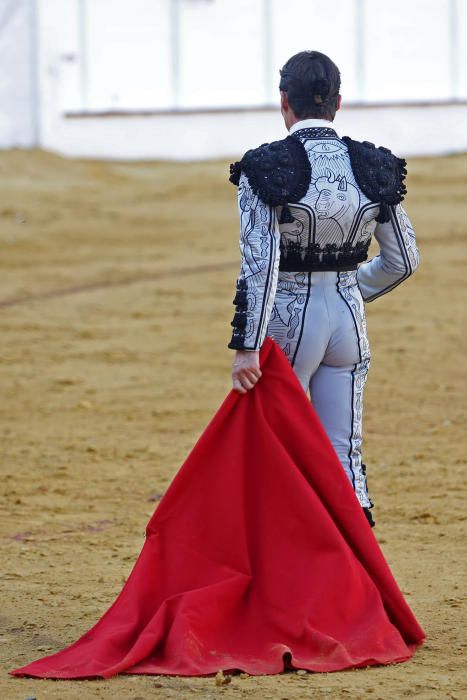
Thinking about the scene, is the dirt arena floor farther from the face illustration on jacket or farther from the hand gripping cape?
the face illustration on jacket

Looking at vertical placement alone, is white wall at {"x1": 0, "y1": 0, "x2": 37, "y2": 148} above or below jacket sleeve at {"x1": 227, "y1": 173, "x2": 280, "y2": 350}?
above

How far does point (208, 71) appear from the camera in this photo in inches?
770

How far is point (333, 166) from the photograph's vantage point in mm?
3586

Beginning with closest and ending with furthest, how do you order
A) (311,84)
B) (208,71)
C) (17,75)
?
(311,84)
(17,75)
(208,71)

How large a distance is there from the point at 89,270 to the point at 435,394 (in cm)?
501

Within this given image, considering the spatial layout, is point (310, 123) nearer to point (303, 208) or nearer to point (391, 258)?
point (303, 208)

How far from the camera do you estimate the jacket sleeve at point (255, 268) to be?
11.5ft

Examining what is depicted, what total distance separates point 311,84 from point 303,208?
318 mm

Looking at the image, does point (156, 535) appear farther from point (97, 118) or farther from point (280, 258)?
point (97, 118)

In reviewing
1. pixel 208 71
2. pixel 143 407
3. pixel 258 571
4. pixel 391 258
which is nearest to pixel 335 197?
pixel 391 258

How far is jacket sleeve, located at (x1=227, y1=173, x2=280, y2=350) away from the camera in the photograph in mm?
3504

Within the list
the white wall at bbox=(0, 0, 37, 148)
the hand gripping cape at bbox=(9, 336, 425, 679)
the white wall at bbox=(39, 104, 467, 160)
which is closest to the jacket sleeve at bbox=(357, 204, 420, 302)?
the hand gripping cape at bbox=(9, 336, 425, 679)

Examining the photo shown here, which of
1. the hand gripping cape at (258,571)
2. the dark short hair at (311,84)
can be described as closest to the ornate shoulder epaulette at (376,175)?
the dark short hair at (311,84)

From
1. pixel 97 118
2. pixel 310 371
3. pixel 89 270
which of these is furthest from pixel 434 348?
pixel 97 118
